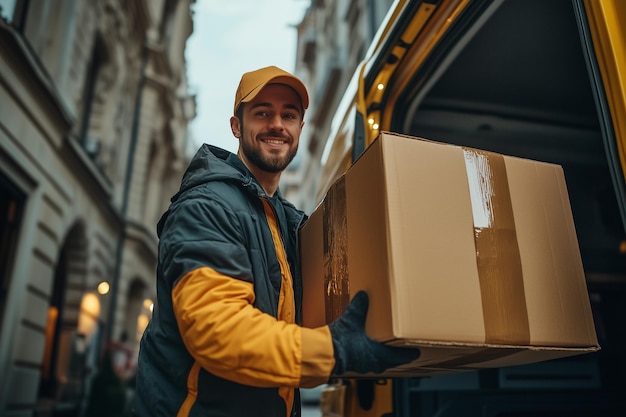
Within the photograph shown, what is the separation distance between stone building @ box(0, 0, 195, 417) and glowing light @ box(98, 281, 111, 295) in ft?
0.31

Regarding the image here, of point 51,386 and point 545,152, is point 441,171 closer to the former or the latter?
point 545,152

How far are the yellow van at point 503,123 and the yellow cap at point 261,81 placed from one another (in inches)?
29.0

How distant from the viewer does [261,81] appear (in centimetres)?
173

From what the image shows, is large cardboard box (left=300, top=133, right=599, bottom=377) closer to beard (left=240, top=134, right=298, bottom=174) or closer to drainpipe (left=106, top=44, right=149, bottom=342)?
beard (left=240, top=134, right=298, bottom=174)

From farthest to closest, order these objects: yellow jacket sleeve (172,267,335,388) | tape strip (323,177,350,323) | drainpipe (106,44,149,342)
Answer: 1. drainpipe (106,44,149,342)
2. tape strip (323,177,350,323)
3. yellow jacket sleeve (172,267,335,388)

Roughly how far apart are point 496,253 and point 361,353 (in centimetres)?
47

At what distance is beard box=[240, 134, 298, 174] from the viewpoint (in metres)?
1.80

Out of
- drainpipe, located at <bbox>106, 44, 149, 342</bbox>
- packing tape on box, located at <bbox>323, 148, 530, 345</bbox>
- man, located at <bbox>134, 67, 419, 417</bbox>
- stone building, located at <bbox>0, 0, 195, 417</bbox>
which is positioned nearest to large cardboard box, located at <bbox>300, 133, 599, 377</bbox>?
packing tape on box, located at <bbox>323, 148, 530, 345</bbox>

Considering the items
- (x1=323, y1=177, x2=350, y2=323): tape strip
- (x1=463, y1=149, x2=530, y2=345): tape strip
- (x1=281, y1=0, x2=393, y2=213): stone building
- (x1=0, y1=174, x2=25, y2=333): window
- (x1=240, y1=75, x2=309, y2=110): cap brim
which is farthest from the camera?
(x1=281, y1=0, x2=393, y2=213): stone building

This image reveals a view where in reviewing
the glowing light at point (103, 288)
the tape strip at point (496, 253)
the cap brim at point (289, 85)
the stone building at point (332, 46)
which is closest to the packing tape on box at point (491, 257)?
the tape strip at point (496, 253)

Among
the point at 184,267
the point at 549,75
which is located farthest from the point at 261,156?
the point at 549,75

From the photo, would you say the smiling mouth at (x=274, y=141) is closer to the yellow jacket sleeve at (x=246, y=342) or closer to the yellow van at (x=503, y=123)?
the yellow jacket sleeve at (x=246, y=342)

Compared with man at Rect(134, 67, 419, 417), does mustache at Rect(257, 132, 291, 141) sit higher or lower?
higher

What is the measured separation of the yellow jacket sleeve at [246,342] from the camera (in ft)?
4.04
